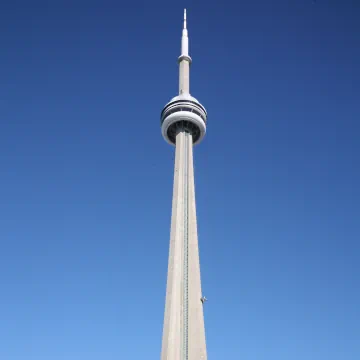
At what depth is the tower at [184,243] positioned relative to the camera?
5747 centimetres

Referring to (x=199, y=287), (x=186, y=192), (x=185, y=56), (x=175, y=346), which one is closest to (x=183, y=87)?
(x=185, y=56)

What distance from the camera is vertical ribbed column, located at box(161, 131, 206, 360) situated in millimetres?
57188

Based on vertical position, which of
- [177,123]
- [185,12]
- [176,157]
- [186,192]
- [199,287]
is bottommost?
[199,287]

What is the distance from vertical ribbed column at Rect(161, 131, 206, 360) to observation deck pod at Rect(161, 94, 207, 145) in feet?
23.7

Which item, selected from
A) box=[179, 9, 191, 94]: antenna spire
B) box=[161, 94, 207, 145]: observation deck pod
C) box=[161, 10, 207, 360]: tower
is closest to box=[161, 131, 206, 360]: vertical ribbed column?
box=[161, 10, 207, 360]: tower

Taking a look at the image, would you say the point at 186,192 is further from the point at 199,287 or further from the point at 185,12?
the point at 185,12

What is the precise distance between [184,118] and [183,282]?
2731 centimetres

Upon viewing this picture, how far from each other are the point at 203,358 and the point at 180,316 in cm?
592

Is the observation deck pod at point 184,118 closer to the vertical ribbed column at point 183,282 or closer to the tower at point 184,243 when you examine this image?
the tower at point 184,243

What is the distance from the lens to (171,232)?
65.1 metres

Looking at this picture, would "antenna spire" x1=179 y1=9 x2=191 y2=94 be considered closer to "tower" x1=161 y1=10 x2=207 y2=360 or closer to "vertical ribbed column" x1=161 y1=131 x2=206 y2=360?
"tower" x1=161 y1=10 x2=207 y2=360

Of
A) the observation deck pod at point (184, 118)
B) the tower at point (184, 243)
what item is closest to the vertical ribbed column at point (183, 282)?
the tower at point (184, 243)

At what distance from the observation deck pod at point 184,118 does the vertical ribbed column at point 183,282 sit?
285 inches

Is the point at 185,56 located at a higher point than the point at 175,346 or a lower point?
higher
